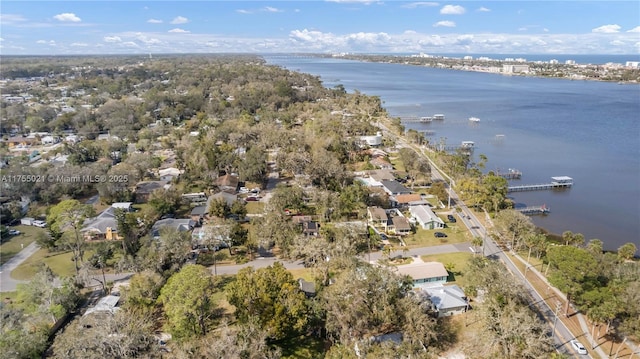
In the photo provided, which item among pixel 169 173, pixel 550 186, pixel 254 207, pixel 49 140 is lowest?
pixel 254 207

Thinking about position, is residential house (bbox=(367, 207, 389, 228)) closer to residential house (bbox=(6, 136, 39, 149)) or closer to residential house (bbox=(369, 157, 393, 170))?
residential house (bbox=(369, 157, 393, 170))

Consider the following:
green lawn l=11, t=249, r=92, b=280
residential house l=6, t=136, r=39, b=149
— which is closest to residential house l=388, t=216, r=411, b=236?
green lawn l=11, t=249, r=92, b=280

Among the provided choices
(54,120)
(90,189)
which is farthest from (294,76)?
(90,189)

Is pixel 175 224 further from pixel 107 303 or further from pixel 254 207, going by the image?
pixel 107 303

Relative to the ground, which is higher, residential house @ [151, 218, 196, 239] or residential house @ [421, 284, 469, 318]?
residential house @ [151, 218, 196, 239]

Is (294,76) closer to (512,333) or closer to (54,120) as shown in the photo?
(54,120)

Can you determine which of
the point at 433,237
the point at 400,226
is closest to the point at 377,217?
the point at 400,226
